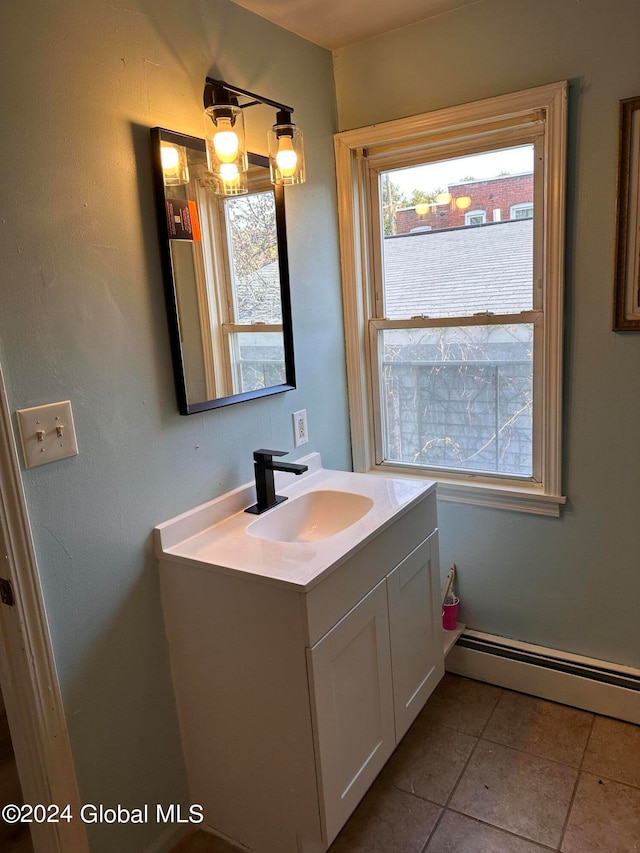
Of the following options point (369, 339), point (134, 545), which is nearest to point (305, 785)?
point (134, 545)

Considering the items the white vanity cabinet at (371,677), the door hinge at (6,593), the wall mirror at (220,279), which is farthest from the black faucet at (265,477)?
the door hinge at (6,593)

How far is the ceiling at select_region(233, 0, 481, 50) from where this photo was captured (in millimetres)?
1755

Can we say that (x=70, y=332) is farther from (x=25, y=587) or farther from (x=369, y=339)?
(x=369, y=339)

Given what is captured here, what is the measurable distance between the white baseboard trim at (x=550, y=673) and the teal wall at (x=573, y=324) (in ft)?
0.15

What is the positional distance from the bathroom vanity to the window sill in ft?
1.37

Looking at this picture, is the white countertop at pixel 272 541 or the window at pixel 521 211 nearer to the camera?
the white countertop at pixel 272 541

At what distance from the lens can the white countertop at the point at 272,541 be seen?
139 cm

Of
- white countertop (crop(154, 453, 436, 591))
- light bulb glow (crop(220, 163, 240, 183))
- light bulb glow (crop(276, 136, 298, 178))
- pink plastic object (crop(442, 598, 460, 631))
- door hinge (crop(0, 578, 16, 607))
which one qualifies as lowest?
pink plastic object (crop(442, 598, 460, 631))

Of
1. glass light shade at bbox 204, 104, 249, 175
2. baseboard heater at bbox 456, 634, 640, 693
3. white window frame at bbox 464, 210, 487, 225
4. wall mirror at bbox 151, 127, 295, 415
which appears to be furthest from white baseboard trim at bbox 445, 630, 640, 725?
glass light shade at bbox 204, 104, 249, 175

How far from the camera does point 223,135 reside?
5.04ft

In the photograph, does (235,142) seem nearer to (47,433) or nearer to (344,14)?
(344,14)

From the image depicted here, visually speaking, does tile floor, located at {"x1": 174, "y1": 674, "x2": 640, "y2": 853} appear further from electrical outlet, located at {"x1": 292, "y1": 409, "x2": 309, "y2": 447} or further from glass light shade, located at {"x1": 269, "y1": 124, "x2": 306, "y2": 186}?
glass light shade, located at {"x1": 269, "y1": 124, "x2": 306, "y2": 186}

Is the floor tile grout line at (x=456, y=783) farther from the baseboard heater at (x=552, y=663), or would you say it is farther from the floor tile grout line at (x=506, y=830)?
the baseboard heater at (x=552, y=663)

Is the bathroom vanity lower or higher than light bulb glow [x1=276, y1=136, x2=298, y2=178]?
lower
